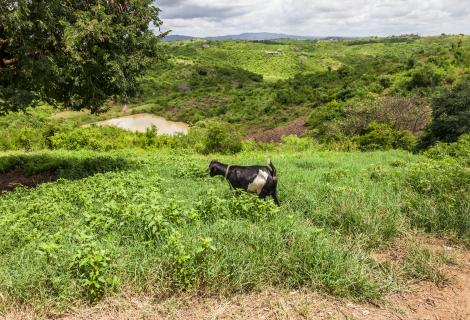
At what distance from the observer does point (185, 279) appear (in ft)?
15.5

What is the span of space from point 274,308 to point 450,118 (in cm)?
2185

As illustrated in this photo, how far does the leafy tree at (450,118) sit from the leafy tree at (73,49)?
1771cm

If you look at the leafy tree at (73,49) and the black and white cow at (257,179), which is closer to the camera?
the black and white cow at (257,179)

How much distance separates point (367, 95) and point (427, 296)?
156 ft

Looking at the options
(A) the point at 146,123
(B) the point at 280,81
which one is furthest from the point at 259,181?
(B) the point at 280,81

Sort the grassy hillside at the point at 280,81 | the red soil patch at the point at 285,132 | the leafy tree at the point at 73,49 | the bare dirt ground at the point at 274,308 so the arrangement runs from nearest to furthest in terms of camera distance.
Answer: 1. the bare dirt ground at the point at 274,308
2. the leafy tree at the point at 73,49
3. the red soil patch at the point at 285,132
4. the grassy hillside at the point at 280,81

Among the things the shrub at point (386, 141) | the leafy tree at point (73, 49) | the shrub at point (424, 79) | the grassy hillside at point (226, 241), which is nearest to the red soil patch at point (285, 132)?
the shrub at point (424, 79)

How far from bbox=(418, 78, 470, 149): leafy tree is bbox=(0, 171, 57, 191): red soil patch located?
66.6 feet

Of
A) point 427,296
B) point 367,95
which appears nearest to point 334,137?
point 367,95

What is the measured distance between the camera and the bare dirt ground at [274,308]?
4441 millimetres

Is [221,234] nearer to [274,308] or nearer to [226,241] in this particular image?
[226,241]

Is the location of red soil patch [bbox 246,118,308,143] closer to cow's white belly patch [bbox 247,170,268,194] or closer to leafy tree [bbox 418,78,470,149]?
leafy tree [bbox 418,78,470,149]

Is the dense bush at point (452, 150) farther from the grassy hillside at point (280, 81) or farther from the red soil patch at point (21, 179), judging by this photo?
the red soil patch at point (21, 179)

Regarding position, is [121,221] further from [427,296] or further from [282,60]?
[282,60]
